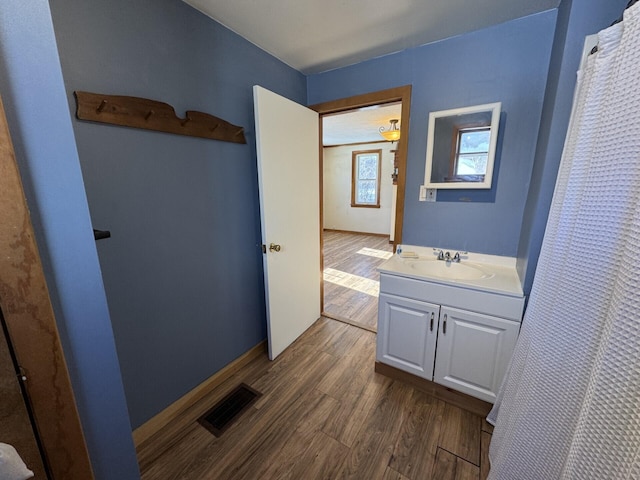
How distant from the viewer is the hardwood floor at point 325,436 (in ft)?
4.00

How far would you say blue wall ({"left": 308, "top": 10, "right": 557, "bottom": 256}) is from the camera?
1.46 m

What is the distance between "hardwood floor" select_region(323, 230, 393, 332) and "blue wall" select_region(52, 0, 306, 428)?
3.88 feet

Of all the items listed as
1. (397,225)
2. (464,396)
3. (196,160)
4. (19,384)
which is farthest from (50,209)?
(464,396)

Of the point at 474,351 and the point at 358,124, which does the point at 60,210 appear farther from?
the point at 358,124

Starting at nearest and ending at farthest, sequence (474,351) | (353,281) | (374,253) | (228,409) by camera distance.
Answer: (474,351) → (228,409) → (353,281) → (374,253)

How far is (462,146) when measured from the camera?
5.46ft

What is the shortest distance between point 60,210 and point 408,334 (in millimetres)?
1701

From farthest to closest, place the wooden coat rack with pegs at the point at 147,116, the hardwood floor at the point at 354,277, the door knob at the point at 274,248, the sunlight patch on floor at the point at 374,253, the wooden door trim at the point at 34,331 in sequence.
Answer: the sunlight patch on floor at the point at 374,253
the hardwood floor at the point at 354,277
the door knob at the point at 274,248
the wooden coat rack with pegs at the point at 147,116
the wooden door trim at the point at 34,331

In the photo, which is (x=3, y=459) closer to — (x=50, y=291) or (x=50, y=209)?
(x=50, y=291)

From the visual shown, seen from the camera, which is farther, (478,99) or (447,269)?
(447,269)

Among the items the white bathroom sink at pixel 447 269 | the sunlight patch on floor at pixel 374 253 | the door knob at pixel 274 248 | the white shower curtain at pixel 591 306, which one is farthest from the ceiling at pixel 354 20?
the sunlight patch on floor at pixel 374 253

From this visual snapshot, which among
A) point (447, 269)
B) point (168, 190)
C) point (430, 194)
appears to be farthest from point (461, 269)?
point (168, 190)

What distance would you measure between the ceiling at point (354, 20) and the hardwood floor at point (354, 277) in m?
2.24

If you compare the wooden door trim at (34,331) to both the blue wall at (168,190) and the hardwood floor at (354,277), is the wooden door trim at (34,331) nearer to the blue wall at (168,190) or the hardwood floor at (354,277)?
the blue wall at (168,190)
